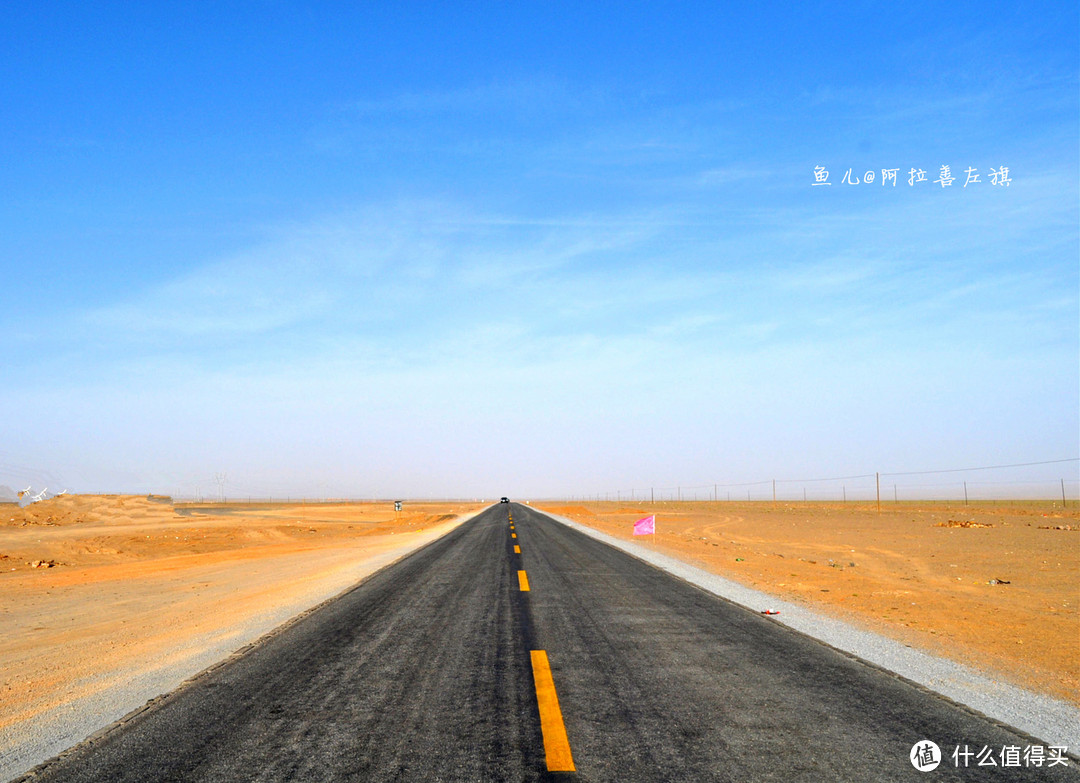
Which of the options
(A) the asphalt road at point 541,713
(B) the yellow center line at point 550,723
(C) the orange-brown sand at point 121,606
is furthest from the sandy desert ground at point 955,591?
(C) the orange-brown sand at point 121,606

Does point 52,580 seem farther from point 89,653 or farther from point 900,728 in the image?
point 900,728

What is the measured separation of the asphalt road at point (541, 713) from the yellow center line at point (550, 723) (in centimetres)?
2

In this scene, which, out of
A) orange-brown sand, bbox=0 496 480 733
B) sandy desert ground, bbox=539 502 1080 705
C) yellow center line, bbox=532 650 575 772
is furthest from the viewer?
sandy desert ground, bbox=539 502 1080 705

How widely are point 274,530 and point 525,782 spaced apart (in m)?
43.0

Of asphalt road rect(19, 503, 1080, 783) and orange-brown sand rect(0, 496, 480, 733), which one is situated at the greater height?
asphalt road rect(19, 503, 1080, 783)

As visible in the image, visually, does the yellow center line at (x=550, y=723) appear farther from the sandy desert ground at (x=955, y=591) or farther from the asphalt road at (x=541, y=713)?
the sandy desert ground at (x=955, y=591)

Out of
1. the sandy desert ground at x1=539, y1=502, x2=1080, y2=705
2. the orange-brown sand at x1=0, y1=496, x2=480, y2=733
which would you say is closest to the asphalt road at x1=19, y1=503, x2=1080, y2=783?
the orange-brown sand at x1=0, y1=496, x2=480, y2=733

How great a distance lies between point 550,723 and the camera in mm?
4848

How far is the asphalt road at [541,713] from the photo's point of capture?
4.14m

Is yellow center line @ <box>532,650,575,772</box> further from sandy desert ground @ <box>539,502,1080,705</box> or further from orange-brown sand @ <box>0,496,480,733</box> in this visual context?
sandy desert ground @ <box>539,502,1080,705</box>

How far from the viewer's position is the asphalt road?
13.6 feet

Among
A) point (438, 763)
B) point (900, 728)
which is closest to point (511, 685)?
point (438, 763)

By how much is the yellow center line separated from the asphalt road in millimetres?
19

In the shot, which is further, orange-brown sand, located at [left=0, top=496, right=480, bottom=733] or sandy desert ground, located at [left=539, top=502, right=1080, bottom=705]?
sandy desert ground, located at [left=539, top=502, right=1080, bottom=705]
